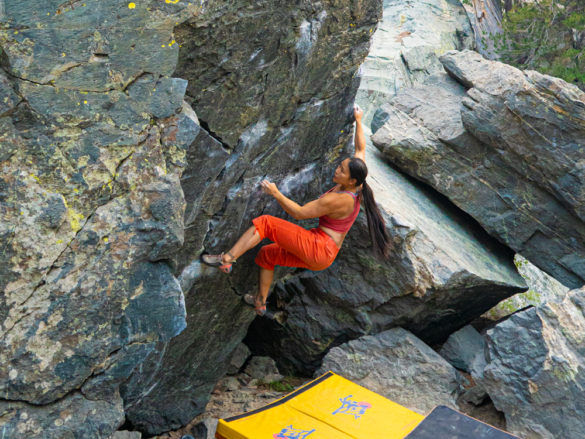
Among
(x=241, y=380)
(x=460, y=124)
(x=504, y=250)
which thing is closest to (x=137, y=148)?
(x=241, y=380)

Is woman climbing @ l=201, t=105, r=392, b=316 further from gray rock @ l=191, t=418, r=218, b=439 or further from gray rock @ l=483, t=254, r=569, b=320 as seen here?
gray rock @ l=483, t=254, r=569, b=320

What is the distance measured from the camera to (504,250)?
9.55 m

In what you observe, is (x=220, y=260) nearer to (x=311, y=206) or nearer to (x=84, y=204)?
(x=311, y=206)

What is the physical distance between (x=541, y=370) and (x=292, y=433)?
122 inches

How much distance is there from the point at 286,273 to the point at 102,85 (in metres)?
4.37

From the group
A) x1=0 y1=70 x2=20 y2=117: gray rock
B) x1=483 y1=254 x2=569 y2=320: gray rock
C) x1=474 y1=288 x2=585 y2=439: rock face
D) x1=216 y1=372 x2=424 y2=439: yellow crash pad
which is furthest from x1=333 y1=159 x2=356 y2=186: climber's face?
x1=483 y1=254 x2=569 y2=320: gray rock

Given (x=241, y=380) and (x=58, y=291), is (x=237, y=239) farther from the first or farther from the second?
(x=241, y=380)

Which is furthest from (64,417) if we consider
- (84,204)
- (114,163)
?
(114,163)

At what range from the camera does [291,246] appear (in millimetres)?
6484

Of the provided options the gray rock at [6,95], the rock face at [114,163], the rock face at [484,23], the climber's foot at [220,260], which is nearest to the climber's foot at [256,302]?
the climber's foot at [220,260]

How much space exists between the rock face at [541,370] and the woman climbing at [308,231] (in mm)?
2583

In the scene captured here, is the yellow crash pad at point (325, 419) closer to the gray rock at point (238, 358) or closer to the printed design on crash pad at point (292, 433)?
the printed design on crash pad at point (292, 433)

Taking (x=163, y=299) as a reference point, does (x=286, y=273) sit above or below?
below

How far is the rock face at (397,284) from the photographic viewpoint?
26.5 feet
